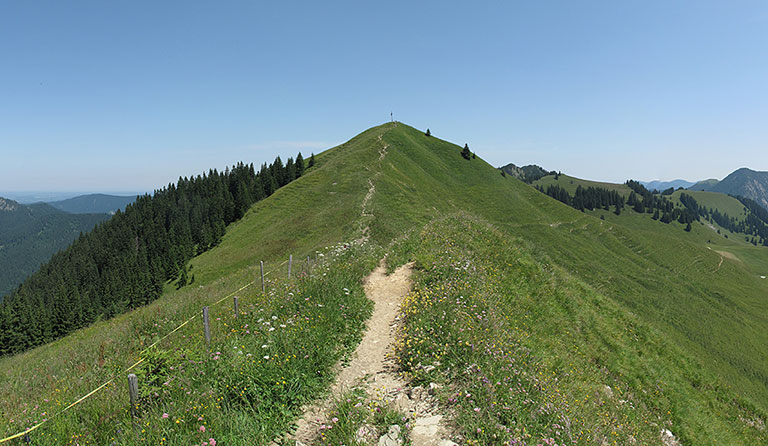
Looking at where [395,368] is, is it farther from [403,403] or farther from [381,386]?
[403,403]

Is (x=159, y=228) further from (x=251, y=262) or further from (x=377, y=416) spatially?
(x=377, y=416)

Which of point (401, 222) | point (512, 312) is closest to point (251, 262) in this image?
point (401, 222)

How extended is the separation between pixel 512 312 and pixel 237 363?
9.56 meters

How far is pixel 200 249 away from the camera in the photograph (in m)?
79.1

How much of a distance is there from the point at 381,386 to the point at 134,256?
10827 centimetres

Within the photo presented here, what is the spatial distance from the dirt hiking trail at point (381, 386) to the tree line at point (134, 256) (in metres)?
59.0

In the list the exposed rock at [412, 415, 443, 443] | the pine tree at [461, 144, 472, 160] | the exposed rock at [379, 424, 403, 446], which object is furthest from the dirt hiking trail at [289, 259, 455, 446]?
the pine tree at [461, 144, 472, 160]

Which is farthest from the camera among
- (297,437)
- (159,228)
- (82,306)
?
(159,228)

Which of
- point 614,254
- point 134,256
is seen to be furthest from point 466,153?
point 134,256

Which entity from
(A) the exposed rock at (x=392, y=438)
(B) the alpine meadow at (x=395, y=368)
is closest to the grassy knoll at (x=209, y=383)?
(B) the alpine meadow at (x=395, y=368)

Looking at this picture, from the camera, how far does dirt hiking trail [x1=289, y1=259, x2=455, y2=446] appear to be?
20.7 feet

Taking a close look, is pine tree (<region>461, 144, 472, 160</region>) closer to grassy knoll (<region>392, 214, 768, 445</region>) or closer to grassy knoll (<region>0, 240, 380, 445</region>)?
grassy knoll (<region>392, 214, 768, 445</region>)

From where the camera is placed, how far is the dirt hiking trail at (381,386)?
20.7 feet

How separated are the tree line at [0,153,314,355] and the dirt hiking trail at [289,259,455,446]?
5897 cm
